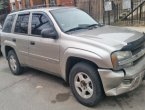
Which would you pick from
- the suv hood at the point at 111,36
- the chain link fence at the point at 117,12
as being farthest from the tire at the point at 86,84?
the chain link fence at the point at 117,12

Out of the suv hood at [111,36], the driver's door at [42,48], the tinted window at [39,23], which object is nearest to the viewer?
the suv hood at [111,36]

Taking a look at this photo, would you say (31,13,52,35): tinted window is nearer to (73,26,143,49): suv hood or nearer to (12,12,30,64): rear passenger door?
(12,12,30,64): rear passenger door

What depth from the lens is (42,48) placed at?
5.58 m

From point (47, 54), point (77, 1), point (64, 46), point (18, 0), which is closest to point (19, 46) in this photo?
point (47, 54)

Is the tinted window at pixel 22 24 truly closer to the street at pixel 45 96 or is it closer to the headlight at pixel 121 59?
the street at pixel 45 96

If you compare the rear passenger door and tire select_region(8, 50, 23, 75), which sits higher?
the rear passenger door

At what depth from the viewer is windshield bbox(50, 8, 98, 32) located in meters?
5.38

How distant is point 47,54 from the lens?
5.48 metres

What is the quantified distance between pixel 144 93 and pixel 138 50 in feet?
3.06

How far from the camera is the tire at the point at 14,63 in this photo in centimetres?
696

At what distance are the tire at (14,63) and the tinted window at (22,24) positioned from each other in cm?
72

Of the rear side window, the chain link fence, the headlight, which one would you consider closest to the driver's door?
the rear side window

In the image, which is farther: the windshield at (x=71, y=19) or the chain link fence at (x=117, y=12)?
the chain link fence at (x=117, y=12)

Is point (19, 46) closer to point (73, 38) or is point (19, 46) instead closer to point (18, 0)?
point (73, 38)
